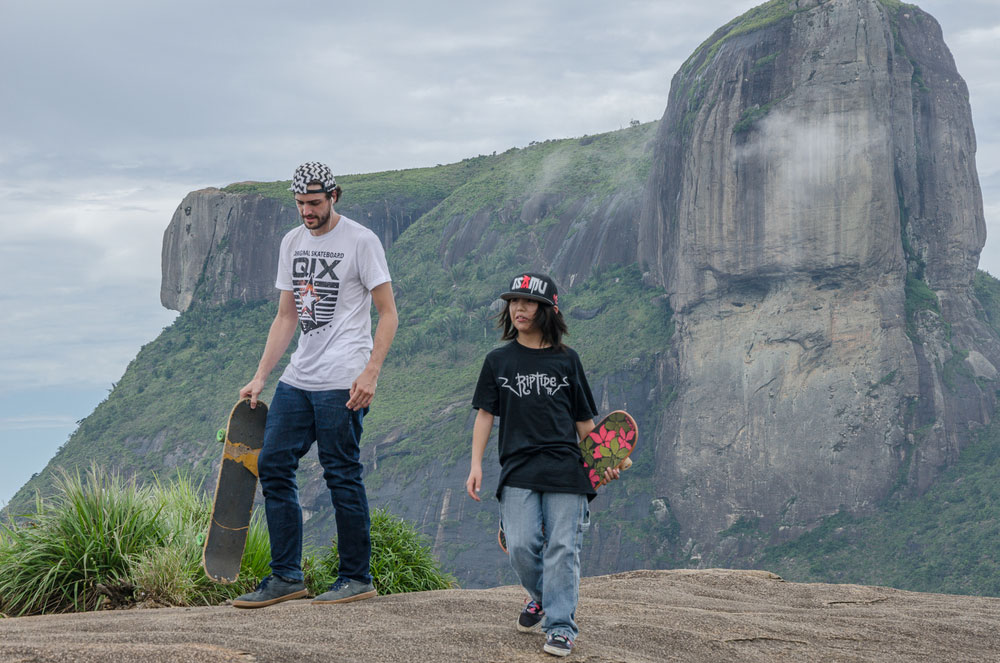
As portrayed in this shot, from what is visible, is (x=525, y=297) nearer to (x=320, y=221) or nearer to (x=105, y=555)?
(x=320, y=221)

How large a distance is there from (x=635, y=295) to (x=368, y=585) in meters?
81.6

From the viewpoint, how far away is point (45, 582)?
20.4 ft

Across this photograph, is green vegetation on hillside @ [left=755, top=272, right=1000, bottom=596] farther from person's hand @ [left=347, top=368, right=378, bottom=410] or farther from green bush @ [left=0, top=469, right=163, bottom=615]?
person's hand @ [left=347, top=368, right=378, bottom=410]

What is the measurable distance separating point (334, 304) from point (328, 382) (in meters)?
0.41

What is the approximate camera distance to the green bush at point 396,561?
26.7 ft

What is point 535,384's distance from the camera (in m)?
4.60

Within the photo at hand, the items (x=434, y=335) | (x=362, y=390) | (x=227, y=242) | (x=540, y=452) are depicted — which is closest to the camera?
(x=540, y=452)

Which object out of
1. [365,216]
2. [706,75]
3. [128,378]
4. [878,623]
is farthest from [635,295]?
[878,623]

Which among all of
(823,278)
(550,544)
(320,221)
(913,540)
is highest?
(823,278)

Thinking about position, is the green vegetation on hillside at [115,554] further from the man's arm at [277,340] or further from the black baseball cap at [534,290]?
the black baseball cap at [534,290]

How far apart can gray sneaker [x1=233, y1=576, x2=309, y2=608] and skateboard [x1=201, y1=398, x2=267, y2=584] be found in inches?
19.5

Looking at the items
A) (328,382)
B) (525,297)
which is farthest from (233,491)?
(525,297)

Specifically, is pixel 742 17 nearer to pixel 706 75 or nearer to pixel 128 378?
pixel 706 75

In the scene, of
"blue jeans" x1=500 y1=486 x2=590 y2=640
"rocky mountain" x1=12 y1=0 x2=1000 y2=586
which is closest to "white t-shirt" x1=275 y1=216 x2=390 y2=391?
"blue jeans" x1=500 y1=486 x2=590 y2=640
